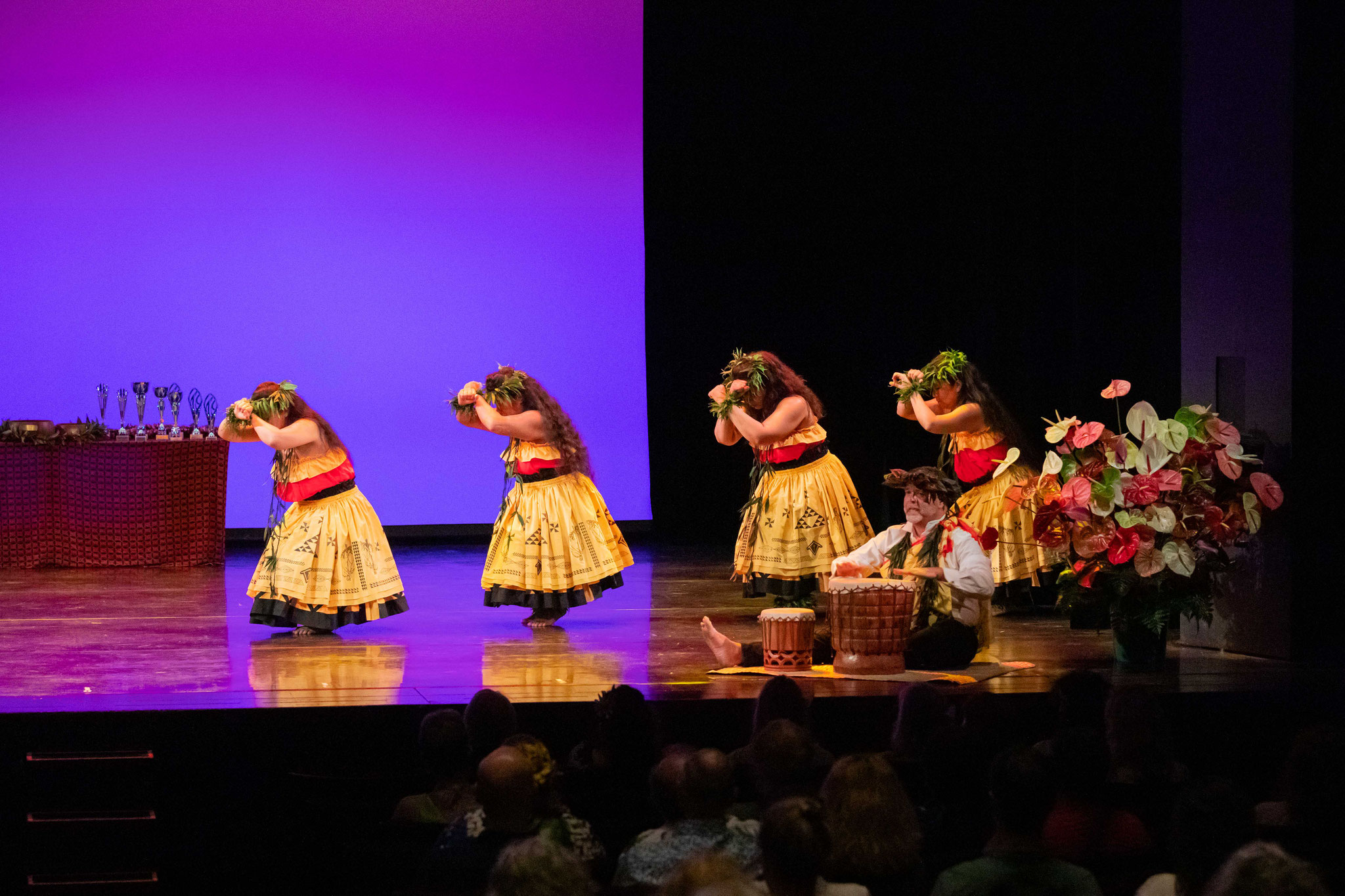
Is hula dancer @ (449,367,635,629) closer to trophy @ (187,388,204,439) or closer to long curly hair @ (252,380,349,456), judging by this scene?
long curly hair @ (252,380,349,456)

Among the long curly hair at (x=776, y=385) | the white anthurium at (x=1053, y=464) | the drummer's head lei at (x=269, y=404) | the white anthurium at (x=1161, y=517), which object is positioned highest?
the long curly hair at (x=776, y=385)

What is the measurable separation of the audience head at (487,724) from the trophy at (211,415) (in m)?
5.45

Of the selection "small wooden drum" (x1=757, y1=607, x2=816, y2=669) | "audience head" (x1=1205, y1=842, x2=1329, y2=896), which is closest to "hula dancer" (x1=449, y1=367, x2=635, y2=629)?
"small wooden drum" (x1=757, y1=607, x2=816, y2=669)

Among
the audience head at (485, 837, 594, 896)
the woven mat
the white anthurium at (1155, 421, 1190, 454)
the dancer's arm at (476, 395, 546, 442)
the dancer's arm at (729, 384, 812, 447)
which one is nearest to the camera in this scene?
the audience head at (485, 837, 594, 896)

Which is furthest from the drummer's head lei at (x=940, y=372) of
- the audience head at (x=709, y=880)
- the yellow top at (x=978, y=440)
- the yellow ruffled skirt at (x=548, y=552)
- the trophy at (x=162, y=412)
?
the trophy at (x=162, y=412)

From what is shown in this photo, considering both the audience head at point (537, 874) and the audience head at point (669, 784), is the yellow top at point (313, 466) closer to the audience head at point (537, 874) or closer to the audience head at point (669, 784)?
the audience head at point (669, 784)

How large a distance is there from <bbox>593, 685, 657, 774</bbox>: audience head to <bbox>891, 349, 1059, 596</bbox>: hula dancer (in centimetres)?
323

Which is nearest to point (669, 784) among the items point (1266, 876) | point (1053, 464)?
point (1266, 876)

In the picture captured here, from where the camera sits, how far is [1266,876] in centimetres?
196

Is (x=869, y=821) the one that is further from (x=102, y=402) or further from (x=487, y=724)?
(x=102, y=402)

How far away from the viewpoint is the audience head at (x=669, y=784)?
8.45 feet

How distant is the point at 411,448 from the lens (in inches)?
356

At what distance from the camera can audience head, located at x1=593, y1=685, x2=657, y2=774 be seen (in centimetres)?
303

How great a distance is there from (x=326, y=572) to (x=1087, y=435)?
9.79 feet
